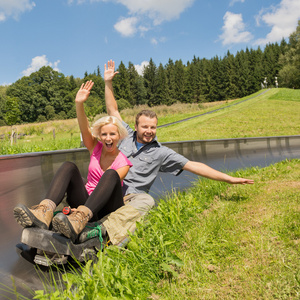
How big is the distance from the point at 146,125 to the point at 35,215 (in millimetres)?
1360

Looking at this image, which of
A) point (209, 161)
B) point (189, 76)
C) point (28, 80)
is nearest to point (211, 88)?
point (189, 76)

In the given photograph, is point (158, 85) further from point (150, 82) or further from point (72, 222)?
point (72, 222)

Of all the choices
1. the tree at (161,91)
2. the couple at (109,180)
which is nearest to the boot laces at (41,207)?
the couple at (109,180)

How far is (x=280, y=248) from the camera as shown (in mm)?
2107

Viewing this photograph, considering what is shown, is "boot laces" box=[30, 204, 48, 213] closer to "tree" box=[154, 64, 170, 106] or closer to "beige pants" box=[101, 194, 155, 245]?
"beige pants" box=[101, 194, 155, 245]

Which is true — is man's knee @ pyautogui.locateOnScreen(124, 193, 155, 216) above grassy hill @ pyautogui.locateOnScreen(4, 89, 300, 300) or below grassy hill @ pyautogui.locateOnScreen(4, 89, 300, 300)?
above

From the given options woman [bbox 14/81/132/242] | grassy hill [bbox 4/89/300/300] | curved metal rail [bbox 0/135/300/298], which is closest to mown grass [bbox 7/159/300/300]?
grassy hill [bbox 4/89/300/300]

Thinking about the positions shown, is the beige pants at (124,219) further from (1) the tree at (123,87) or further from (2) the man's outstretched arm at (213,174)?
(1) the tree at (123,87)

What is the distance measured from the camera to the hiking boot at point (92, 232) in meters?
2.35

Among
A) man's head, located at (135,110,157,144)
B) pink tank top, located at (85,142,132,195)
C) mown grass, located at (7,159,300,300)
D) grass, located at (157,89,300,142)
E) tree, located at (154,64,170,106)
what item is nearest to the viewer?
mown grass, located at (7,159,300,300)

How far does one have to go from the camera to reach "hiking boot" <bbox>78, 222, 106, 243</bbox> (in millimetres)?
2348

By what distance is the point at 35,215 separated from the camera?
7.28ft

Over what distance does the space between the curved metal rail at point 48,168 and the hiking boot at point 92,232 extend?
1.44 feet

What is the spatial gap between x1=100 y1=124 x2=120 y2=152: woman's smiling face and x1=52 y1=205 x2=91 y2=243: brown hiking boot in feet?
2.26
